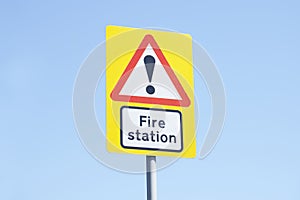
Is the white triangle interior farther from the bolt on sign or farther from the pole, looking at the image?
the pole

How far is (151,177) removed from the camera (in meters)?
3.69

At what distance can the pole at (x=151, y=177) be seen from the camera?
3.64m

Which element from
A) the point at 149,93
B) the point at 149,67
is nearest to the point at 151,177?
the point at 149,93

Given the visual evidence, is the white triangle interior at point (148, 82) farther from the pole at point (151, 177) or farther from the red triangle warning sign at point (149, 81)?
the pole at point (151, 177)

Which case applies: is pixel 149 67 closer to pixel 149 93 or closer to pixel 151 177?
pixel 149 93

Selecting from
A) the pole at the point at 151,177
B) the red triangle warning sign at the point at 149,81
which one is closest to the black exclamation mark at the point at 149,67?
the red triangle warning sign at the point at 149,81

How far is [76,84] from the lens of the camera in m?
3.60

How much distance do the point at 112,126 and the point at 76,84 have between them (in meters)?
0.36

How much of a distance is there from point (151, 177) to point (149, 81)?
67 cm

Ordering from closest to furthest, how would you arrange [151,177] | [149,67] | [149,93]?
1. [151,177]
2. [149,93]
3. [149,67]

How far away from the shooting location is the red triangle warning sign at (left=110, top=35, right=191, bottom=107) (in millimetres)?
3872

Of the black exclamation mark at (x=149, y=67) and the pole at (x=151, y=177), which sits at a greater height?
the black exclamation mark at (x=149, y=67)

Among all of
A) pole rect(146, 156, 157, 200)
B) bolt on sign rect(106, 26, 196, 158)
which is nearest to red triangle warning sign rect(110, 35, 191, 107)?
bolt on sign rect(106, 26, 196, 158)

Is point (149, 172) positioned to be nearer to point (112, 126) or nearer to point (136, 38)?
point (112, 126)
